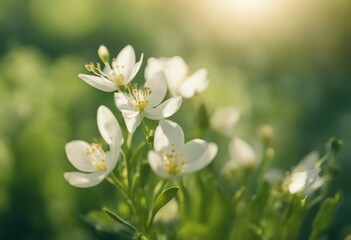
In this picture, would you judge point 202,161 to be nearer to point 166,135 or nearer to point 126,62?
point 166,135

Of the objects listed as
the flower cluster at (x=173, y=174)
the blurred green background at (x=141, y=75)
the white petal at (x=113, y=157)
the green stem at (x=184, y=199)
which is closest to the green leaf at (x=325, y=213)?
the flower cluster at (x=173, y=174)

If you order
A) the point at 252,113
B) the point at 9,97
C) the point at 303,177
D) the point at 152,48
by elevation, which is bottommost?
the point at 303,177

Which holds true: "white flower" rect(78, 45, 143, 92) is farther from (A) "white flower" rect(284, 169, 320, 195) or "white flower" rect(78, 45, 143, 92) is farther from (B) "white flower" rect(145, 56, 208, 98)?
(A) "white flower" rect(284, 169, 320, 195)

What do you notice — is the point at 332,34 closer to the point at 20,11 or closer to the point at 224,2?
the point at 224,2

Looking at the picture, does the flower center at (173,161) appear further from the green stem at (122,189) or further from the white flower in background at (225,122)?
the white flower in background at (225,122)

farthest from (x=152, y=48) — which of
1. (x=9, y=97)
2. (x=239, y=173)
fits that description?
(x=239, y=173)

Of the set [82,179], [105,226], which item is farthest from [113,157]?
[105,226]
